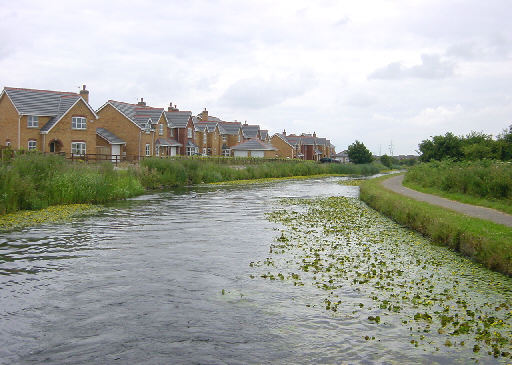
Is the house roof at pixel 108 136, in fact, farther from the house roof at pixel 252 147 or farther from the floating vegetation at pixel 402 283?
the floating vegetation at pixel 402 283

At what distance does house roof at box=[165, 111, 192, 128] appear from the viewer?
3438 inches

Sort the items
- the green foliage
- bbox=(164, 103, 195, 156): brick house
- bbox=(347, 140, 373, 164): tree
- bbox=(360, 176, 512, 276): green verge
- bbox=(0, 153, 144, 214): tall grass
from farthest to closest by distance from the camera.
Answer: bbox=(347, 140, 373, 164): tree < bbox=(164, 103, 195, 156): brick house < the green foliage < bbox=(0, 153, 144, 214): tall grass < bbox=(360, 176, 512, 276): green verge

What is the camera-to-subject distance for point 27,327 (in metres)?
10.4

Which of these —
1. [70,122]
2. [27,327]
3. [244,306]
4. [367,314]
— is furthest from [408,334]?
[70,122]

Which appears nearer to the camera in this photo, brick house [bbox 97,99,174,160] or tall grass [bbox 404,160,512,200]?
tall grass [bbox 404,160,512,200]

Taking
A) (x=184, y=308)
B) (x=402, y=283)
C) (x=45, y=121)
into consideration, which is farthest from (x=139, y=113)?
(x=184, y=308)

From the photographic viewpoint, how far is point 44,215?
82.0 ft

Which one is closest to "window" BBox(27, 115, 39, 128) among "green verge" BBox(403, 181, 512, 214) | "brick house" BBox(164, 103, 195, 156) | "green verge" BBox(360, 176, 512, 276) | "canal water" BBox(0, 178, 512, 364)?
"brick house" BBox(164, 103, 195, 156)

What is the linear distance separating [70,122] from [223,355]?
181 feet

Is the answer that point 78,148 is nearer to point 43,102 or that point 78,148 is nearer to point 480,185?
point 43,102

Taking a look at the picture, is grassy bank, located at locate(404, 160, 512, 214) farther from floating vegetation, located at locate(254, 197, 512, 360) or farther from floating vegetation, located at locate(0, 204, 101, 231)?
floating vegetation, located at locate(0, 204, 101, 231)

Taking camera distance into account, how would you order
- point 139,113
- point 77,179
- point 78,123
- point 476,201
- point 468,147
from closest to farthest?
1. point 476,201
2. point 77,179
3. point 468,147
4. point 78,123
5. point 139,113

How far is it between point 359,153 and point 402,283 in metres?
111

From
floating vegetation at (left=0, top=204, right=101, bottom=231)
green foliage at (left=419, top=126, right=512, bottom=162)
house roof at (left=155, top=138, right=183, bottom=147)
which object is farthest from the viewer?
house roof at (left=155, top=138, right=183, bottom=147)
